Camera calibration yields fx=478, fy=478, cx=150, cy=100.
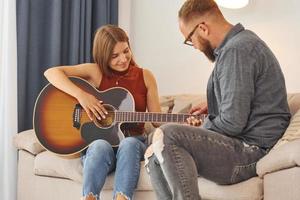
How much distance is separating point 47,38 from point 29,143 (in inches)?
33.4

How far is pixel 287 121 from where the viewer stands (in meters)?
1.70

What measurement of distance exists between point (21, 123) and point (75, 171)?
0.88 m

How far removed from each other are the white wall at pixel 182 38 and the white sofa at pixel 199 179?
1.72 feet

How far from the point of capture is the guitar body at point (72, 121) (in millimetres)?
2146

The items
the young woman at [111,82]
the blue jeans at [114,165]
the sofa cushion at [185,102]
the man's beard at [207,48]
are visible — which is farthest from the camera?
the sofa cushion at [185,102]

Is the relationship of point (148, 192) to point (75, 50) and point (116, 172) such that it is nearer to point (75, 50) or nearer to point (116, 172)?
point (116, 172)

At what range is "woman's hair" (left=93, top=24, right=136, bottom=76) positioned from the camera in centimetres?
225

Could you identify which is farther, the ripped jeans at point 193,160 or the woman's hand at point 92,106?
the woman's hand at point 92,106

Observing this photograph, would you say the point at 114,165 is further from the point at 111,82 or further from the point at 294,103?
the point at 294,103

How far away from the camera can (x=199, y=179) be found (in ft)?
5.61

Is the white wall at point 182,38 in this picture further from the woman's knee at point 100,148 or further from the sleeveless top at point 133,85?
the woman's knee at point 100,148

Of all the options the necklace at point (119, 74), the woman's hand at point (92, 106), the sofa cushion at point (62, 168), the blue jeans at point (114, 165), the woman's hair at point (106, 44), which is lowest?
the sofa cushion at point (62, 168)

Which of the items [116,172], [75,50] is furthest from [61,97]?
[75,50]

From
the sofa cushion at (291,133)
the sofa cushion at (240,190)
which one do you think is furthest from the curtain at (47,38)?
the sofa cushion at (291,133)
